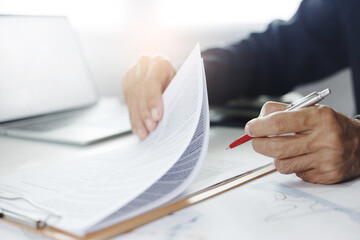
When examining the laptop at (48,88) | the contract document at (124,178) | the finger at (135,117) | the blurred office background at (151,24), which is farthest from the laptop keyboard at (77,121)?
the blurred office background at (151,24)

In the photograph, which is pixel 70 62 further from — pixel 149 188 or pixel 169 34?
pixel 149 188

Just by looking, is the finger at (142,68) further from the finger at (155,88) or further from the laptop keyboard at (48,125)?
the laptop keyboard at (48,125)

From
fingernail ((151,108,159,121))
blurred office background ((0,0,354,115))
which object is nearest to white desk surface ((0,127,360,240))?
fingernail ((151,108,159,121))

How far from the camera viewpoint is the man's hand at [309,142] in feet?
1.67

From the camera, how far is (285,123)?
1.65 ft

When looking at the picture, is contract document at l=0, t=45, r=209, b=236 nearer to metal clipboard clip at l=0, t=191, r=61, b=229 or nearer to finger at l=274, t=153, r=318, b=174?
metal clipboard clip at l=0, t=191, r=61, b=229

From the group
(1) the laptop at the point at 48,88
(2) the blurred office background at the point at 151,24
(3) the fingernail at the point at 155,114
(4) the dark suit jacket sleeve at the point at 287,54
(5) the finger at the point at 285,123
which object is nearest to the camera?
(5) the finger at the point at 285,123

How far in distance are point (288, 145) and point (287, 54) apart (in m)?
0.77

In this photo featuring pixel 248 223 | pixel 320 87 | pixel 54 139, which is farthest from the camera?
pixel 320 87

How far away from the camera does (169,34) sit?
147cm

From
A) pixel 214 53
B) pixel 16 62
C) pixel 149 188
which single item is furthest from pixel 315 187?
pixel 16 62

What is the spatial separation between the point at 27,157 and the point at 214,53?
0.60 m

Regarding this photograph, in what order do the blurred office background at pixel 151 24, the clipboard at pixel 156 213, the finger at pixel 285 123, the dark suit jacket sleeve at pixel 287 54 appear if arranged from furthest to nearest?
the blurred office background at pixel 151 24 → the dark suit jacket sleeve at pixel 287 54 → the finger at pixel 285 123 → the clipboard at pixel 156 213

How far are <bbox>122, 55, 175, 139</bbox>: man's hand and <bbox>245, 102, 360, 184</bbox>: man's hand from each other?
0.24 meters
